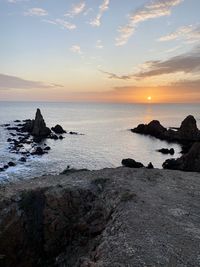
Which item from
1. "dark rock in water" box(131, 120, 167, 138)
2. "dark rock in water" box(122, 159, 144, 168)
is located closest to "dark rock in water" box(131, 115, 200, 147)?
"dark rock in water" box(131, 120, 167, 138)

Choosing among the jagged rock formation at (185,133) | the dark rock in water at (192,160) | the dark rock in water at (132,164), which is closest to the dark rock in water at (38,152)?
the dark rock in water at (132,164)

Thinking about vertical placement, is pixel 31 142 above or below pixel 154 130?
below

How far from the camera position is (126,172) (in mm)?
36438

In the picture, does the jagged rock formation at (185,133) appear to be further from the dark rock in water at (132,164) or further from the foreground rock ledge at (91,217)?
the foreground rock ledge at (91,217)

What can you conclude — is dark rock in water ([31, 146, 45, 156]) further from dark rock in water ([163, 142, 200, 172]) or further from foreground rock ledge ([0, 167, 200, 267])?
foreground rock ledge ([0, 167, 200, 267])

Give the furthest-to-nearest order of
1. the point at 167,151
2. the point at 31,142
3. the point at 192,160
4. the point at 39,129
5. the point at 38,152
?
the point at 39,129, the point at 31,142, the point at 167,151, the point at 38,152, the point at 192,160

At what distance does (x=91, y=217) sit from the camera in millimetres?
27875

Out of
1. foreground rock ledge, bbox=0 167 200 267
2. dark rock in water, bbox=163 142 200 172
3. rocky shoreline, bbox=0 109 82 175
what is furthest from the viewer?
rocky shoreline, bbox=0 109 82 175

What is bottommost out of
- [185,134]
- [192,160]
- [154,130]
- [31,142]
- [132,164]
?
[132,164]

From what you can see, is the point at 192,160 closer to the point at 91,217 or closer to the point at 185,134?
the point at 91,217

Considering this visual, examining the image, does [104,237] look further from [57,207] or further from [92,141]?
[92,141]

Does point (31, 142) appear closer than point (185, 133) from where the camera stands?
Yes

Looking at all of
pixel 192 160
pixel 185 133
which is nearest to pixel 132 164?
pixel 192 160

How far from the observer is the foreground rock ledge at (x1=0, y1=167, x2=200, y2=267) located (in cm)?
2208
